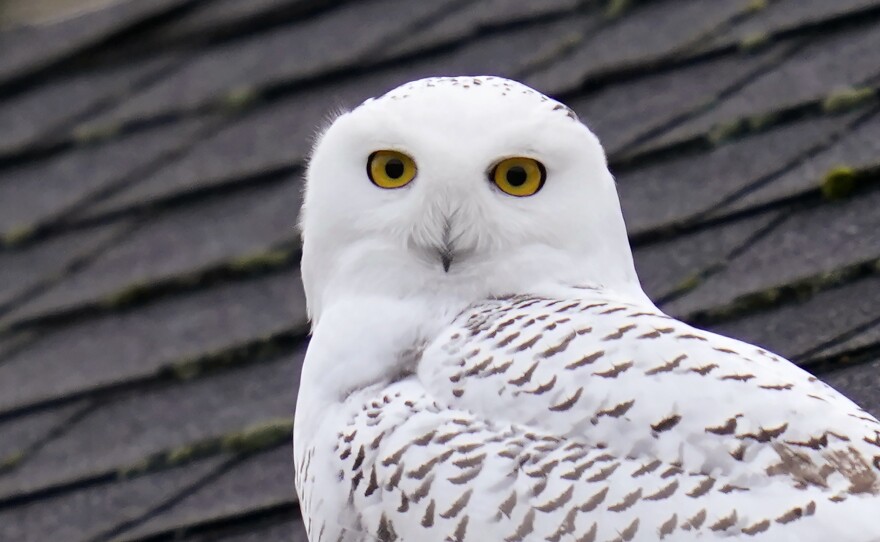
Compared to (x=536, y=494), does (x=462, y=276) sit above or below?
above

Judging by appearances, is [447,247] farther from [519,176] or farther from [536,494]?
[536,494]

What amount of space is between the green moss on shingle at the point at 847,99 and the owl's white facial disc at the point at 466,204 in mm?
720

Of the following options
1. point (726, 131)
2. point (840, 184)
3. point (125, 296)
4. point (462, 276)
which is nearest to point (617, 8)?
point (726, 131)

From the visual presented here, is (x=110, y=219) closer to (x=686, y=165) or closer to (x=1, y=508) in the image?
(x=1, y=508)

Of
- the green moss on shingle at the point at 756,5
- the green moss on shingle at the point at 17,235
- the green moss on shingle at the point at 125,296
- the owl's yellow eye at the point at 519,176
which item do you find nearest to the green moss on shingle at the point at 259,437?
the green moss on shingle at the point at 125,296

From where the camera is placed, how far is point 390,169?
1.75 meters

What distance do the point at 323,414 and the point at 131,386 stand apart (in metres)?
0.88

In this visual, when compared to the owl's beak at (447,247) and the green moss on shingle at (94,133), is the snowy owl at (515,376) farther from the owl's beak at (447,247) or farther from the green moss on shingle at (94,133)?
the green moss on shingle at (94,133)

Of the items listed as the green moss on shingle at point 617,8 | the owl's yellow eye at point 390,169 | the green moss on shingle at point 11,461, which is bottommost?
the green moss on shingle at point 11,461

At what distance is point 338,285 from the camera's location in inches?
69.7

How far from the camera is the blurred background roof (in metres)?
2.09

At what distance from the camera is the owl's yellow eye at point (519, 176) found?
168 cm

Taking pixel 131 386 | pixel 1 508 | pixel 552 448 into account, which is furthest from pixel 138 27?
pixel 552 448

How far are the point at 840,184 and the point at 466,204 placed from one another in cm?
77
